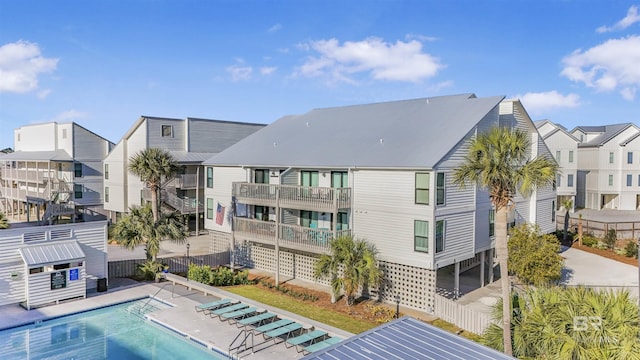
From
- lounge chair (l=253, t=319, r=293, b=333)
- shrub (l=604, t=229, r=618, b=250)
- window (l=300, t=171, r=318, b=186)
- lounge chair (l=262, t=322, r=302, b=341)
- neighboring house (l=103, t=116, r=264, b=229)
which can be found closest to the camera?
lounge chair (l=262, t=322, r=302, b=341)

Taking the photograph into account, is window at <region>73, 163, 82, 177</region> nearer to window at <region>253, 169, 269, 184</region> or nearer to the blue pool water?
window at <region>253, 169, 269, 184</region>

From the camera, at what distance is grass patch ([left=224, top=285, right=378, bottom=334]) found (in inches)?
707

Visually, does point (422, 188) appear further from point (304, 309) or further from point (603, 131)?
point (603, 131)

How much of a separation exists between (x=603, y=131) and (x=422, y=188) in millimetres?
45933

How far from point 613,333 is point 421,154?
Answer: 450 inches

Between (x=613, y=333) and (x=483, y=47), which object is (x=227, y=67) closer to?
(x=483, y=47)

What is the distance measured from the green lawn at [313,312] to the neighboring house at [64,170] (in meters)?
26.2

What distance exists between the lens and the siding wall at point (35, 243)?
20.2 m


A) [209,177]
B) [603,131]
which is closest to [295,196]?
[209,177]

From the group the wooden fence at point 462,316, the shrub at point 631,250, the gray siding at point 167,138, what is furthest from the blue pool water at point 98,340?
the shrub at point 631,250

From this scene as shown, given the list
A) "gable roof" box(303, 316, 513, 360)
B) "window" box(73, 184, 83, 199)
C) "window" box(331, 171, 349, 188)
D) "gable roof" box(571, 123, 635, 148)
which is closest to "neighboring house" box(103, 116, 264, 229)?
"window" box(73, 184, 83, 199)

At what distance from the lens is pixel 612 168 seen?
4947 cm

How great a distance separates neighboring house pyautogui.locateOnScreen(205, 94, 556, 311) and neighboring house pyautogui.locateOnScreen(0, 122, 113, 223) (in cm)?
1931

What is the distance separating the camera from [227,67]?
114 ft
